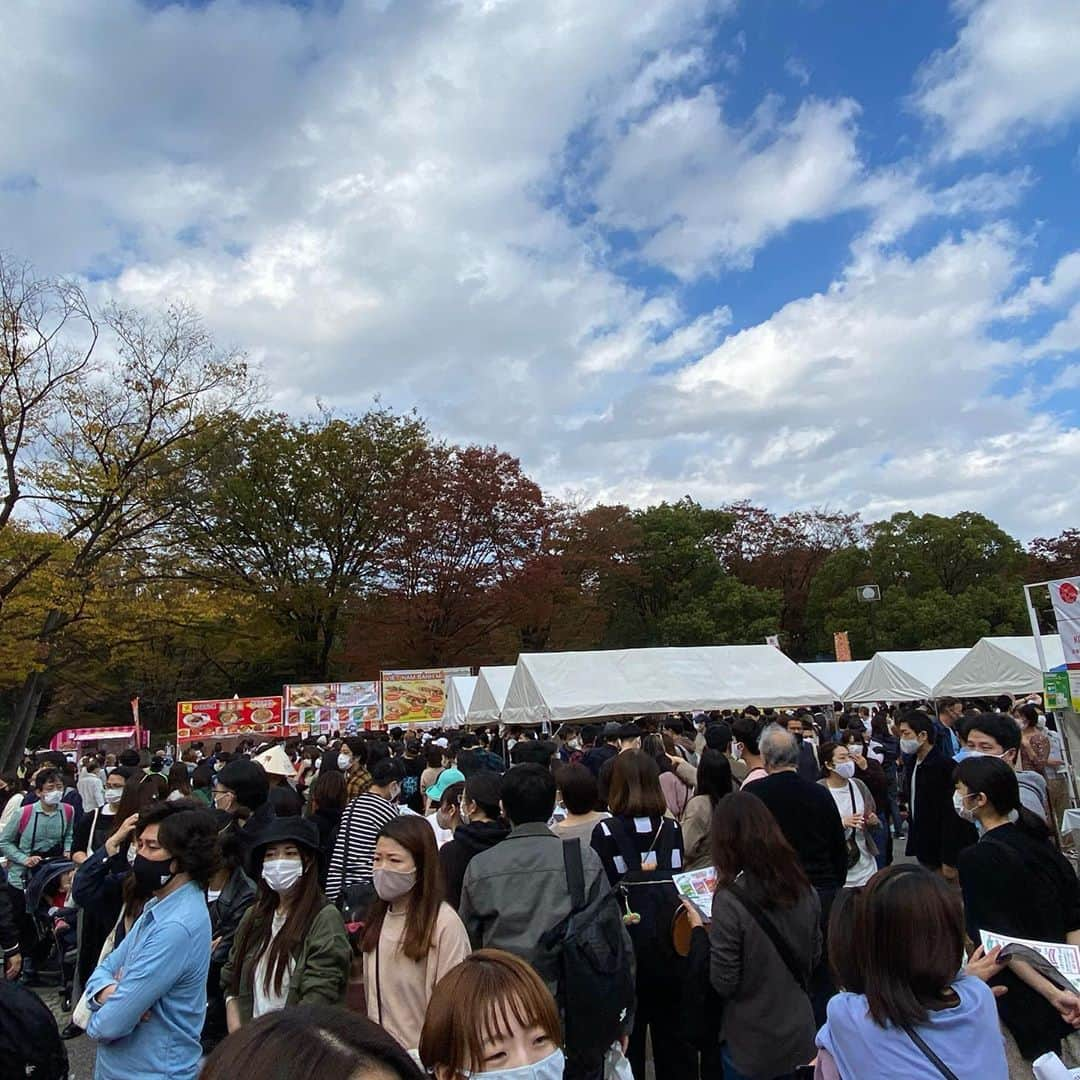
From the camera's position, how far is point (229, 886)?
12.3 ft

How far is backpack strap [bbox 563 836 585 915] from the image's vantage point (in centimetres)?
287

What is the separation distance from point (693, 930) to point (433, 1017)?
58.7 inches

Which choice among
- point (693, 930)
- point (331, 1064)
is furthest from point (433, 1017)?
point (693, 930)

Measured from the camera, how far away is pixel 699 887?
10.2 feet

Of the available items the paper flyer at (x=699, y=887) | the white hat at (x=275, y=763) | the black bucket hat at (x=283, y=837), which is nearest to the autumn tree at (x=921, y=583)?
the white hat at (x=275, y=763)

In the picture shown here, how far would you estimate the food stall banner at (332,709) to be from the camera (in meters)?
20.0

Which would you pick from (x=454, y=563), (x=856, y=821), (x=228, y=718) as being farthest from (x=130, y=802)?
(x=454, y=563)

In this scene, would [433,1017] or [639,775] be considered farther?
[639,775]

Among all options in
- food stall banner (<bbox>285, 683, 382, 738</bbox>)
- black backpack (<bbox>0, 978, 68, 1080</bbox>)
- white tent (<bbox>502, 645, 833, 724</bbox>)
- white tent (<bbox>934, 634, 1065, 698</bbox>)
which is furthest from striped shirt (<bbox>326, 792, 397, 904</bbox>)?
food stall banner (<bbox>285, 683, 382, 738</bbox>)

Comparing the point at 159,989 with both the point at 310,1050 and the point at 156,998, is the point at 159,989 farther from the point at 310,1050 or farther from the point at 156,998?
the point at 310,1050

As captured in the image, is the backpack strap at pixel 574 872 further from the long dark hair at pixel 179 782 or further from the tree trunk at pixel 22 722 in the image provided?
the tree trunk at pixel 22 722

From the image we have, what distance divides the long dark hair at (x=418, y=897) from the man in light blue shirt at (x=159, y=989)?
59cm

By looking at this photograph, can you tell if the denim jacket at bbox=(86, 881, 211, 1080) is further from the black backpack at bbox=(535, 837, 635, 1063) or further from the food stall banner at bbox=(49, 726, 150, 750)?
the food stall banner at bbox=(49, 726, 150, 750)

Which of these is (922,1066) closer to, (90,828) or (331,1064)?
(331,1064)
